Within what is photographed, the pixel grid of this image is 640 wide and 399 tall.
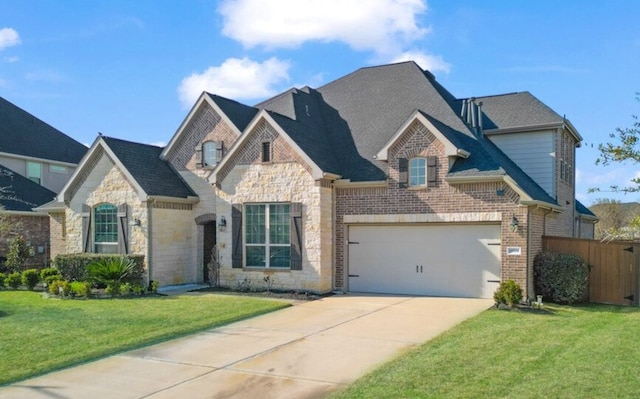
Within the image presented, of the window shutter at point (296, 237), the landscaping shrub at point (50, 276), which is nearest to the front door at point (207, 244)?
the window shutter at point (296, 237)

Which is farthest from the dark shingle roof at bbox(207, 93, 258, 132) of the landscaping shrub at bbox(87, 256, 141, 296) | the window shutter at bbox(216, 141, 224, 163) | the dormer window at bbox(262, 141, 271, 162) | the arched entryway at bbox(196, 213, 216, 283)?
the landscaping shrub at bbox(87, 256, 141, 296)

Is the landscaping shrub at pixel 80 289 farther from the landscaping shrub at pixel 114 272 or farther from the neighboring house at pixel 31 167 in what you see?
the neighboring house at pixel 31 167

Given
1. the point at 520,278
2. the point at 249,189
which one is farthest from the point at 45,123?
the point at 520,278

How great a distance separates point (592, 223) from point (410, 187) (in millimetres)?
14652

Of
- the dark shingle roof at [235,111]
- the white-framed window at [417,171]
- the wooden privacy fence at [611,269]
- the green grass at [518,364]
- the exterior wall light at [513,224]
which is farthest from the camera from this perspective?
the dark shingle roof at [235,111]

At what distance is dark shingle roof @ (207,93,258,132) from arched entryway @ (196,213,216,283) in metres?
3.36

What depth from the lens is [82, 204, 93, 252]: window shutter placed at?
63.6 feet

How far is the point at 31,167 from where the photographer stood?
29.5m

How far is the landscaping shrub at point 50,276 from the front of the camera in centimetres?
1811

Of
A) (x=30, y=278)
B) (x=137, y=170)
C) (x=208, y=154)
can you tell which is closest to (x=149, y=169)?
(x=137, y=170)

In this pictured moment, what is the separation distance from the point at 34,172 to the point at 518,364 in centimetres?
2810

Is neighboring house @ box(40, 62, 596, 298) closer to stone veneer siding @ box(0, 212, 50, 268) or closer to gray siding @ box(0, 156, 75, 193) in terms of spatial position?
stone veneer siding @ box(0, 212, 50, 268)

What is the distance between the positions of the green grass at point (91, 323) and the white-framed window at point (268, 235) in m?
2.02

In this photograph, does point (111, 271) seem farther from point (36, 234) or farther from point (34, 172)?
point (34, 172)
